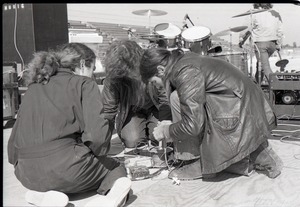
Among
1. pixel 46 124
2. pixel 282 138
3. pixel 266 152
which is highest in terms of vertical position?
pixel 46 124

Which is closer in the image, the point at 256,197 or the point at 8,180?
the point at 256,197

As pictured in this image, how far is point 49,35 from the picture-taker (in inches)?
236

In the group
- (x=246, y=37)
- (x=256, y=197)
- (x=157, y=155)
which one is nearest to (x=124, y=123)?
(x=157, y=155)

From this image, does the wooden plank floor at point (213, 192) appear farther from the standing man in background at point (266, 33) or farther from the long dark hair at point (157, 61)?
the standing man in background at point (266, 33)

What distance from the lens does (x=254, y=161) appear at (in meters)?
2.78

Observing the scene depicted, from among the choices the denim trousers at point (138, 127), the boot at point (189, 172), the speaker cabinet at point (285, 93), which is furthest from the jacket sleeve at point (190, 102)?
Answer: the speaker cabinet at point (285, 93)

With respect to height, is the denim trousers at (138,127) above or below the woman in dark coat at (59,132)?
below

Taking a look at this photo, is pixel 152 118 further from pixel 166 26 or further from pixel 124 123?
pixel 166 26

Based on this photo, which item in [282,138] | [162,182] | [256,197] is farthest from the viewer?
[282,138]

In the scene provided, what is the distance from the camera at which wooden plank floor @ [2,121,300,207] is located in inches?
87.6

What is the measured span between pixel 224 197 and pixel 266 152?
2.08ft

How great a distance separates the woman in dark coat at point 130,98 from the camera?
3.05 metres

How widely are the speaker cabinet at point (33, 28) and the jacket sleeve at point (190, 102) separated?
13.3 feet

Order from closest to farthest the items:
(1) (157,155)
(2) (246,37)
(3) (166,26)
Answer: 1. (1) (157,155)
2. (2) (246,37)
3. (3) (166,26)
